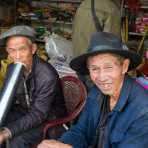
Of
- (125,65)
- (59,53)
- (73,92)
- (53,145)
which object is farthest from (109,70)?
(59,53)

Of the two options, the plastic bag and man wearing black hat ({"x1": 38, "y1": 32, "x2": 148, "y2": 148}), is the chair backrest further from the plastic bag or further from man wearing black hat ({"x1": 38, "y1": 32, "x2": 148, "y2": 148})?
the plastic bag

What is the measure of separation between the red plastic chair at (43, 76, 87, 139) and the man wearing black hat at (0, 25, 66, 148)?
0.57 feet

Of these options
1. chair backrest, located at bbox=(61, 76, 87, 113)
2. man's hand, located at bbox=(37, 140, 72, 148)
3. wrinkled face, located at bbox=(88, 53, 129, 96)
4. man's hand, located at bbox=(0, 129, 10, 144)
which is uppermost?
wrinkled face, located at bbox=(88, 53, 129, 96)

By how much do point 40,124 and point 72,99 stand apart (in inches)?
15.9

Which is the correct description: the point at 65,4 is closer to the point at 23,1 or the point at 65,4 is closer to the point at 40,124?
the point at 23,1

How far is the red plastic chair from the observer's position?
288 cm

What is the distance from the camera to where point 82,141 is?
2314mm

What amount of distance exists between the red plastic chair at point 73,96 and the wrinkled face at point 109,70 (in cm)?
87

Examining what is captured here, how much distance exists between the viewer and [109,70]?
202 cm

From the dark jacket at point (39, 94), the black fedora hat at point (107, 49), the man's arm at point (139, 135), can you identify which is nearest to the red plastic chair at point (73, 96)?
the dark jacket at point (39, 94)

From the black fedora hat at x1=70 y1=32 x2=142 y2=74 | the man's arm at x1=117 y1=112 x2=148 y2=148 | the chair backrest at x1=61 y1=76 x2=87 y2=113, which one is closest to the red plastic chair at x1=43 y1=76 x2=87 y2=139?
the chair backrest at x1=61 y1=76 x2=87 y2=113

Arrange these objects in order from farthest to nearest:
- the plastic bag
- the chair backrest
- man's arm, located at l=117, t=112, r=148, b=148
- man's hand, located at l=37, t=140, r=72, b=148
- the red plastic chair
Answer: the plastic bag < the chair backrest < the red plastic chair < man's hand, located at l=37, t=140, r=72, b=148 < man's arm, located at l=117, t=112, r=148, b=148

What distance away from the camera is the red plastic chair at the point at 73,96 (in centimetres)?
288

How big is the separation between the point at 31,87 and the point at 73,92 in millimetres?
408
